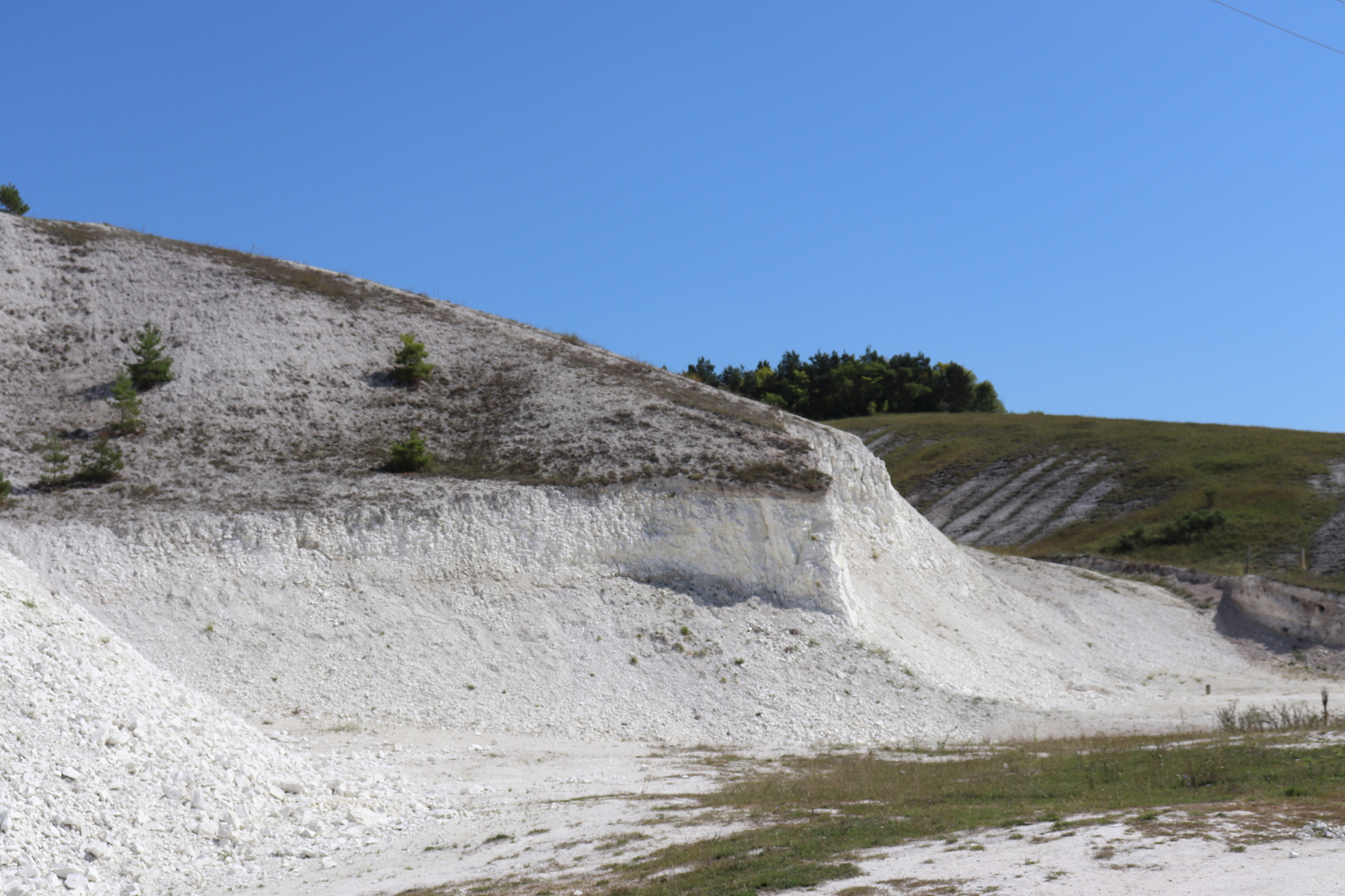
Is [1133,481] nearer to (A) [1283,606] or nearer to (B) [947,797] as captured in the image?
(A) [1283,606]

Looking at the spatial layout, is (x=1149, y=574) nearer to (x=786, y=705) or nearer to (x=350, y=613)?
(x=786, y=705)

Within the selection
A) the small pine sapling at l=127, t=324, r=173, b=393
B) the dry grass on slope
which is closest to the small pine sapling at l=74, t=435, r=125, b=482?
the dry grass on slope

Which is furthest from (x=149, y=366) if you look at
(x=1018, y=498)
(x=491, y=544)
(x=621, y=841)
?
(x=1018, y=498)

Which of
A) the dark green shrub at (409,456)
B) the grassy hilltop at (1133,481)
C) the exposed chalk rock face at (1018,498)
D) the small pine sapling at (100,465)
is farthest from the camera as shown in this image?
the exposed chalk rock face at (1018,498)

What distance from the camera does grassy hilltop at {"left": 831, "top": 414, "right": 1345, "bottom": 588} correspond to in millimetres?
51188

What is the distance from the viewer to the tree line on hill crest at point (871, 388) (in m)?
98.6

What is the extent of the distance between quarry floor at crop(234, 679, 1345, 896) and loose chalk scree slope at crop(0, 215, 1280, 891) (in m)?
1.86

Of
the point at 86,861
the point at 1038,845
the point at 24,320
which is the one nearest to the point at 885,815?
the point at 1038,845

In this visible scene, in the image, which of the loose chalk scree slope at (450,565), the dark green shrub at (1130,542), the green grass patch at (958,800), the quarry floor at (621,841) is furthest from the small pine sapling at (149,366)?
the dark green shrub at (1130,542)

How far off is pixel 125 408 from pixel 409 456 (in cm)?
931

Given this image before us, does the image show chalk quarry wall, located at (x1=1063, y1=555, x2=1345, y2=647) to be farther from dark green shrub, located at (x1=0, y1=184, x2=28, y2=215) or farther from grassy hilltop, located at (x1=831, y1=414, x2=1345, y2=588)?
dark green shrub, located at (x1=0, y1=184, x2=28, y2=215)

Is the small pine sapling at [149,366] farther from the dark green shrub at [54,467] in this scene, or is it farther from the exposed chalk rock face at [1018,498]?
the exposed chalk rock face at [1018,498]

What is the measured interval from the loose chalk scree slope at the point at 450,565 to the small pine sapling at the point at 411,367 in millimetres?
572

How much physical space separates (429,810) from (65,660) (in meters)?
6.71
